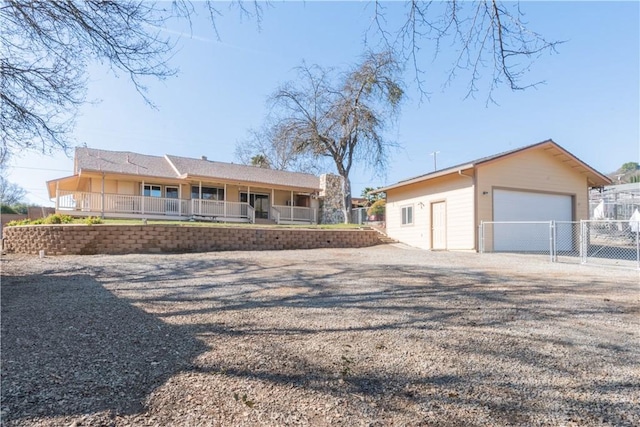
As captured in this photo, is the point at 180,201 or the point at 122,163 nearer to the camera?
the point at 180,201

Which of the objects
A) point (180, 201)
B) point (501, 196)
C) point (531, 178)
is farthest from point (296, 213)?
point (531, 178)

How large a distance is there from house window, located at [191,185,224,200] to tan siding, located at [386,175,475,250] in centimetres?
991

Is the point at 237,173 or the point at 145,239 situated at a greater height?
the point at 237,173

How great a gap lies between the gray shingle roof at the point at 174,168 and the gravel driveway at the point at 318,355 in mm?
13463

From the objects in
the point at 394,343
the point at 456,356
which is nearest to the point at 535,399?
the point at 456,356

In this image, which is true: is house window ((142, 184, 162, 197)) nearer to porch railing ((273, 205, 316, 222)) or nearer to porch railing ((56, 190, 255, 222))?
porch railing ((56, 190, 255, 222))

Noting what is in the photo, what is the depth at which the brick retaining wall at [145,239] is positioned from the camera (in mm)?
10648

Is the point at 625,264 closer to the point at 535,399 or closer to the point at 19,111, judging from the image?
the point at 535,399

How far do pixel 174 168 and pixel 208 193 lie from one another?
7.51ft

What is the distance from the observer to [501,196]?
1305 cm

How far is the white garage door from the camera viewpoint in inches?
507

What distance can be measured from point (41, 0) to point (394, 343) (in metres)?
6.46

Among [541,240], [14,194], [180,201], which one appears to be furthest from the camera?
[14,194]

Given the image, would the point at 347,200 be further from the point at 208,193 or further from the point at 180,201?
the point at 180,201
